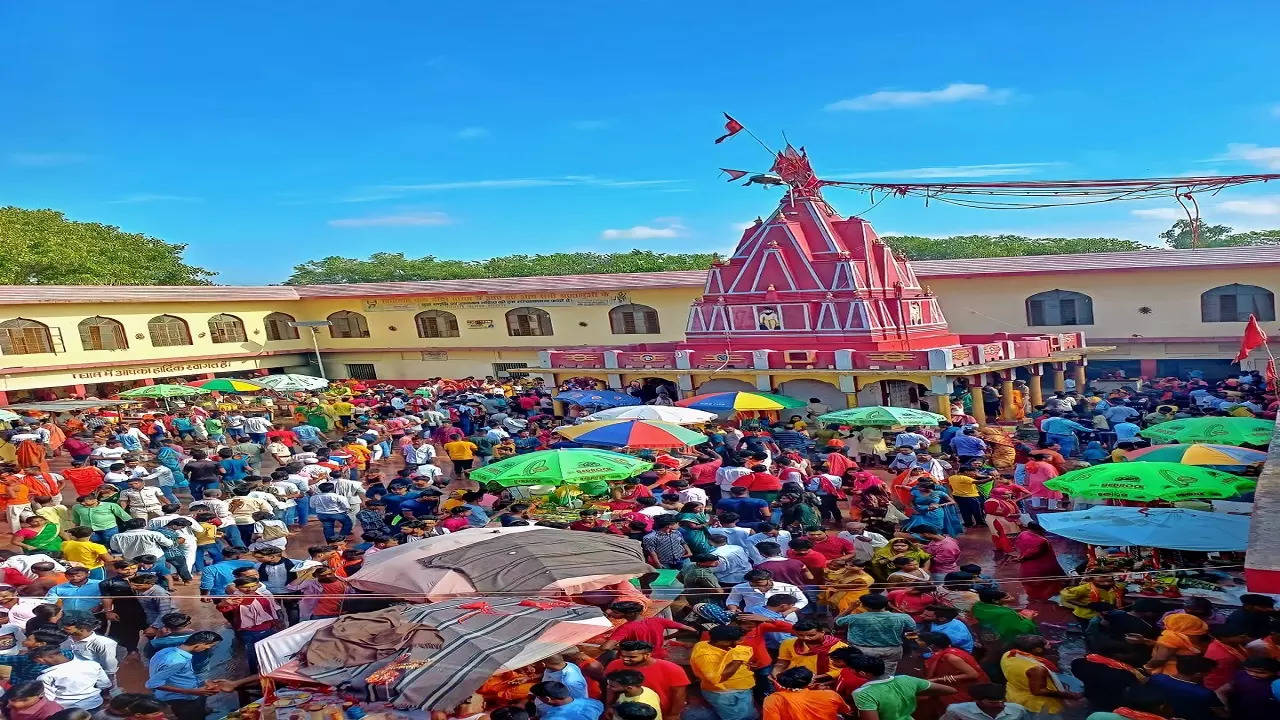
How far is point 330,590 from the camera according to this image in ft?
27.1

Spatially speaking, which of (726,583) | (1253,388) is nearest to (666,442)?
(726,583)

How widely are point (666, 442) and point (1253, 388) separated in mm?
11799

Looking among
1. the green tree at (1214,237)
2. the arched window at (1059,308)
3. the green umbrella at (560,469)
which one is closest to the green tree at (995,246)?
the green tree at (1214,237)

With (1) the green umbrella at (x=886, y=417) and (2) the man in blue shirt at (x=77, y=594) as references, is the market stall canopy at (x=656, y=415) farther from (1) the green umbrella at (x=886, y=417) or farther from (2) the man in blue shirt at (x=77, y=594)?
(2) the man in blue shirt at (x=77, y=594)

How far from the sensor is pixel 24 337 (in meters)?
30.7

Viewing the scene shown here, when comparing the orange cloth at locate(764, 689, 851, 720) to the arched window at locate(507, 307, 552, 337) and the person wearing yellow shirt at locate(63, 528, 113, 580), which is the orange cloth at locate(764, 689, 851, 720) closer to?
the person wearing yellow shirt at locate(63, 528, 113, 580)

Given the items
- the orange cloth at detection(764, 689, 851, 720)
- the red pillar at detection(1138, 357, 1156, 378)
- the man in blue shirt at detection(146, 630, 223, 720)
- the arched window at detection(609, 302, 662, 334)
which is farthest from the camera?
the arched window at detection(609, 302, 662, 334)

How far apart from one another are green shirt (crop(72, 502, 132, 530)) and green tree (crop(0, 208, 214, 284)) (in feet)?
122

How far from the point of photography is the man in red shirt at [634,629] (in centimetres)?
697

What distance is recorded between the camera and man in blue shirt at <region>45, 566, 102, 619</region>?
27.2ft

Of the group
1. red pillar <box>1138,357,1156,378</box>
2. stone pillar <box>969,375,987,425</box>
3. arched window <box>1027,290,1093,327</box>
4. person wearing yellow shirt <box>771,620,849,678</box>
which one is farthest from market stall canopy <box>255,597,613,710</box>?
red pillar <box>1138,357,1156,378</box>

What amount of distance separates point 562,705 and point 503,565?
1.94m

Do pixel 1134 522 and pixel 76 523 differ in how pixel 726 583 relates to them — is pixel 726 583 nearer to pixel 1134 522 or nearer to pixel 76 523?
pixel 1134 522

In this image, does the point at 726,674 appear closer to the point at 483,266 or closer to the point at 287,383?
the point at 287,383
